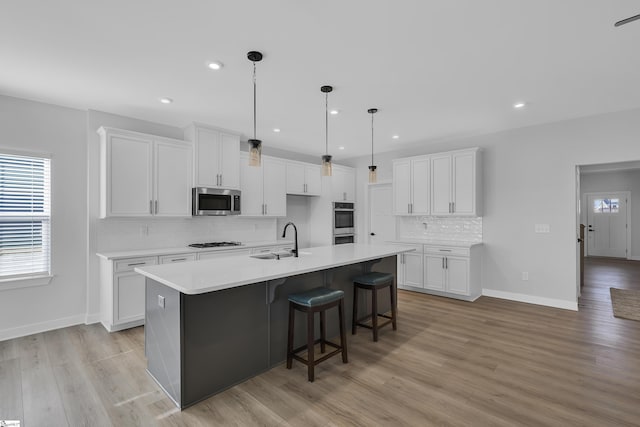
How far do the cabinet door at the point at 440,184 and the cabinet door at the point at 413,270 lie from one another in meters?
0.82

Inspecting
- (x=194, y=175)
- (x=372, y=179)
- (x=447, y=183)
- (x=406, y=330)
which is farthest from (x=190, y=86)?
(x=447, y=183)

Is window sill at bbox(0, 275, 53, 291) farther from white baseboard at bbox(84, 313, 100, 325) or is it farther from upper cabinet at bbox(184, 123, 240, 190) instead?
upper cabinet at bbox(184, 123, 240, 190)

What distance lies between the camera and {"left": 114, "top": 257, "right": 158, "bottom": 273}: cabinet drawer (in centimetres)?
357

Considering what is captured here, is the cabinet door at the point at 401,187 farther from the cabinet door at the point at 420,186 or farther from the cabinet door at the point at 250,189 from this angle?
the cabinet door at the point at 250,189

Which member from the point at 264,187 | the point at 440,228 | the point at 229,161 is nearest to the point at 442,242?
the point at 440,228

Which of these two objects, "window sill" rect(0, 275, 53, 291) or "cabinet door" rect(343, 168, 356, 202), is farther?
"cabinet door" rect(343, 168, 356, 202)

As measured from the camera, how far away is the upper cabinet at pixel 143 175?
372 cm

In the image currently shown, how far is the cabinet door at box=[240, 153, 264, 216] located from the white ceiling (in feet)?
3.20

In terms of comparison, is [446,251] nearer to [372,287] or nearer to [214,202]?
[372,287]

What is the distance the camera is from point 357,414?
2107 millimetres

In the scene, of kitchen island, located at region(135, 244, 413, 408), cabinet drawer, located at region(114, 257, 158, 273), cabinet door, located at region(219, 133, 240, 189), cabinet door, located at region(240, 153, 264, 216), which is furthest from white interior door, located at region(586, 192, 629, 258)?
cabinet drawer, located at region(114, 257, 158, 273)

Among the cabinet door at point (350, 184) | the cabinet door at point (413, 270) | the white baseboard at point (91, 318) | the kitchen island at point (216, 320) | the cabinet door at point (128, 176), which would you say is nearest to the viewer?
the kitchen island at point (216, 320)

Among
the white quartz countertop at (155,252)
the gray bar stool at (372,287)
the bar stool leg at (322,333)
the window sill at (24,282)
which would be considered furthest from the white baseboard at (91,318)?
the gray bar stool at (372,287)

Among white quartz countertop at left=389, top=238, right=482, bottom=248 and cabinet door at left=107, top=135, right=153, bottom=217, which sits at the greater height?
cabinet door at left=107, top=135, right=153, bottom=217
